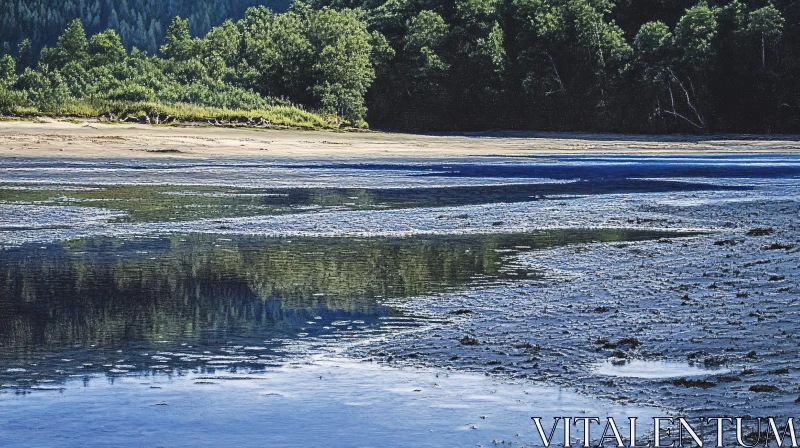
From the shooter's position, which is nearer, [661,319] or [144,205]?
[661,319]

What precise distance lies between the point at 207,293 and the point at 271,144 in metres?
29.6

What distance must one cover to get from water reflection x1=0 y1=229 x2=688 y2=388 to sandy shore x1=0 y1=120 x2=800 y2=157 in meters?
18.7

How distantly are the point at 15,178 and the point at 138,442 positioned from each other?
1693cm

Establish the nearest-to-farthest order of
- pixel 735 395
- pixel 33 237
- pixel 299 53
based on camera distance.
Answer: pixel 735 395 → pixel 33 237 → pixel 299 53

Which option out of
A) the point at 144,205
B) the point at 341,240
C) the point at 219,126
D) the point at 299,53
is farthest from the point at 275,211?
the point at 299,53

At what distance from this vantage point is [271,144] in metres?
37.5

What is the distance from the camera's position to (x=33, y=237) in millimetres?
11383

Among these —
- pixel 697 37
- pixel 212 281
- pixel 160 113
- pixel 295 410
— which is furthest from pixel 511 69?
pixel 295 410

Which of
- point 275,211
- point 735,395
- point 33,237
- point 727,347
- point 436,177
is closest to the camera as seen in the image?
point 735,395

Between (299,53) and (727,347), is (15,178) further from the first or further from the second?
(299,53)

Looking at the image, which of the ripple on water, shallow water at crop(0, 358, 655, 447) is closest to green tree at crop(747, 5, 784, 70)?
the ripple on water

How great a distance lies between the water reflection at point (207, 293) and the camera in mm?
6086

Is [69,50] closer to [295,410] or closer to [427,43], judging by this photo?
[427,43]

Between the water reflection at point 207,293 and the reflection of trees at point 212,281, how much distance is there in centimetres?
1
